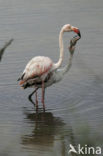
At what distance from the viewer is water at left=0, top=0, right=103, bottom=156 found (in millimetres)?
6621

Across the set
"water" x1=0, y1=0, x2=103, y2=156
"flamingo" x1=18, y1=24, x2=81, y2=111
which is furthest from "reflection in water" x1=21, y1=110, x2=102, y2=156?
"flamingo" x1=18, y1=24, x2=81, y2=111

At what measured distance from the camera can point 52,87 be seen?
391 inches

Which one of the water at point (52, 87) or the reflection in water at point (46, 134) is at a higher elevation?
the water at point (52, 87)

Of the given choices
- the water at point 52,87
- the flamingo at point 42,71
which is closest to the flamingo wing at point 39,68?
the flamingo at point 42,71

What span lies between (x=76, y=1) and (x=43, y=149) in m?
9.67

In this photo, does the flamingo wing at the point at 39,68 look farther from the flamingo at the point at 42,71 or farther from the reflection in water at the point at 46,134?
the reflection in water at the point at 46,134

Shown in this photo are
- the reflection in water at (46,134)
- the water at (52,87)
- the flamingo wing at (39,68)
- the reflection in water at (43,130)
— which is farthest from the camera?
the flamingo wing at (39,68)

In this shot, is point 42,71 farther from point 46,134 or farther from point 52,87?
point 46,134

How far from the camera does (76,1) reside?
1573 cm

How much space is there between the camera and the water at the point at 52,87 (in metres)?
6.62

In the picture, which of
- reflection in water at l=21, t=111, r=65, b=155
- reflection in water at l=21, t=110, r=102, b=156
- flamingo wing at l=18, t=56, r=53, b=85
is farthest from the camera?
flamingo wing at l=18, t=56, r=53, b=85

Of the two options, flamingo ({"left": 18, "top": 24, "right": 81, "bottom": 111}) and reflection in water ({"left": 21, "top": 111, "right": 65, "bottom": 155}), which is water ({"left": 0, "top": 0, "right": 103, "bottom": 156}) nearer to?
reflection in water ({"left": 21, "top": 111, "right": 65, "bottom": 155})

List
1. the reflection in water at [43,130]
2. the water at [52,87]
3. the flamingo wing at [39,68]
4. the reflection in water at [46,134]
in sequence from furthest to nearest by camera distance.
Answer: the flamingo wing at [39,68], the reflection in water at [43,130], the reflection in water at [46,134], the water at [52,87]

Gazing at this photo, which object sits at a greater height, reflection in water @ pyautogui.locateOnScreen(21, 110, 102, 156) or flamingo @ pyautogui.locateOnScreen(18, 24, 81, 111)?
flamingo @ pyautogui.locateOnScreen(18, 24, 81, 111)
